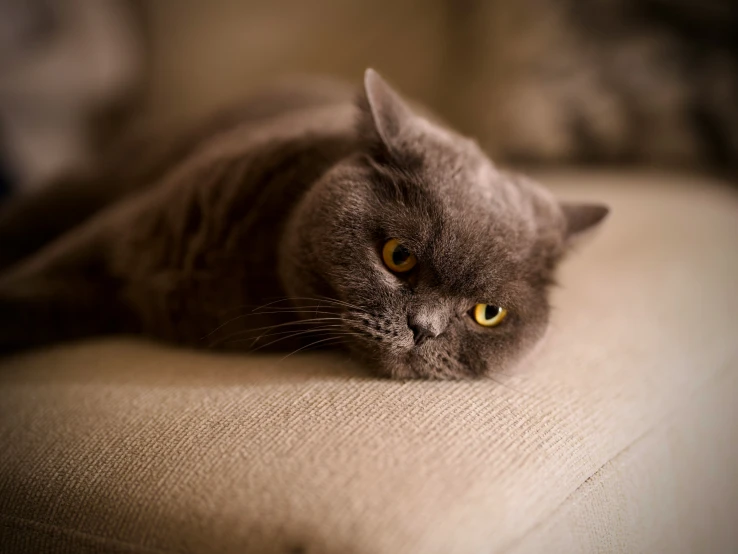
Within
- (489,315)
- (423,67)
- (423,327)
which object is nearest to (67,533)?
(423,327)

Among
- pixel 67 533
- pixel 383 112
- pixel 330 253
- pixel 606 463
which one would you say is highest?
pixel 383 112

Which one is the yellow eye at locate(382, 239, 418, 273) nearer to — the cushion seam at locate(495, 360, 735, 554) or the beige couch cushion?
the beige couch cushion

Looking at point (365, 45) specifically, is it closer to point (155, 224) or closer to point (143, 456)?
point (155, 224)

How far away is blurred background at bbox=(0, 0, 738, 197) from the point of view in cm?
153

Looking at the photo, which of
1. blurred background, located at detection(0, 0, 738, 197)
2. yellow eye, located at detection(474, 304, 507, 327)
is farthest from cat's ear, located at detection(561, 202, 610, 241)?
blurred background, located at detection(0, 0, 738, 197)

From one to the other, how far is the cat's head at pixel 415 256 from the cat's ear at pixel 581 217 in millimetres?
101

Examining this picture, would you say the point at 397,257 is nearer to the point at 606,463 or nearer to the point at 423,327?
the point at 423,327

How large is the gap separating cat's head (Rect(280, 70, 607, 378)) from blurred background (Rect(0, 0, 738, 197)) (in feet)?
2.52

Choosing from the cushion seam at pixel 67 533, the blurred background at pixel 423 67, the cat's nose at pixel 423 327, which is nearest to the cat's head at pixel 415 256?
the cat's nose at pixel 423 327

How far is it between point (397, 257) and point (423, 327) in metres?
0.12

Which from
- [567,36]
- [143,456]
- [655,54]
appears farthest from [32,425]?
[655,54]

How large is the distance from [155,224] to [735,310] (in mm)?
1157

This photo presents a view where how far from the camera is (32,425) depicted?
876 mm

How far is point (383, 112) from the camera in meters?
0.95
